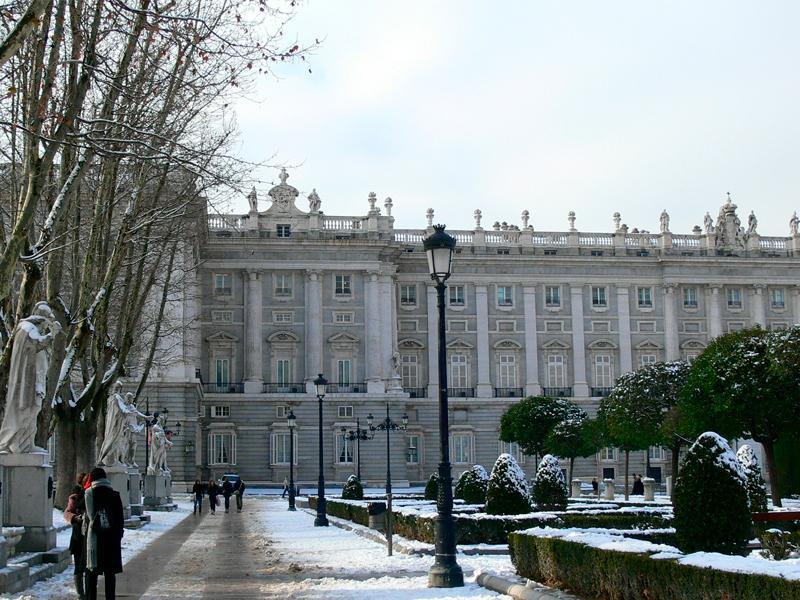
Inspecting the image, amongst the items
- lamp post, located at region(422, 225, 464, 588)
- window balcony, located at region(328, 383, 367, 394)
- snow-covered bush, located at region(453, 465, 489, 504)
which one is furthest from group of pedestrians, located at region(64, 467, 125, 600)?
window balcony, located at region(328, 383, 367, 394)

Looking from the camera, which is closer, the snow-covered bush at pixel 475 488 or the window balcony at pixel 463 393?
the snow-covered bush at pixel 475 488

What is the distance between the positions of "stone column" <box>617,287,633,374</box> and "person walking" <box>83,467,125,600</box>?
203ft

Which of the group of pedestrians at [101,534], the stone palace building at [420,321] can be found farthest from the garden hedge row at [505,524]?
the stone palace building at [420,321]

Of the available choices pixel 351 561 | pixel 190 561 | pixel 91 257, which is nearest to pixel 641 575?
pixel 351 561

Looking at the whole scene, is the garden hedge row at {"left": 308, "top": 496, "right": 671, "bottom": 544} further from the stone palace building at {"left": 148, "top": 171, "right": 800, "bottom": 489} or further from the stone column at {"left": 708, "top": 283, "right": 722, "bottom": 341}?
the stone column at {"left": 708, "top": 283, "right": 722, "bottom": 341}

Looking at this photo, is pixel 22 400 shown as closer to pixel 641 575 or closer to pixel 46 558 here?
pixel 46 558

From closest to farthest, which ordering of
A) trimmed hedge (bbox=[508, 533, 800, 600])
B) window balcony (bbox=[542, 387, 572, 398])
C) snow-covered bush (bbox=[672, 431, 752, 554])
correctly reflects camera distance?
trimmed hedge (bbox=[508, 533, 800, 600]) < snow-covered bush (bbox=[672, 431, 752, 554]) < window balcony (bbox=[542, 387, 572, 398])

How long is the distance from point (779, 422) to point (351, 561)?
18.7 meters

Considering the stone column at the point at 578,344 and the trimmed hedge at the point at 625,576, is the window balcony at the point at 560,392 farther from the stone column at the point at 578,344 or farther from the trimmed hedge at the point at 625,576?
the trimmed hedge at the point at 625,576

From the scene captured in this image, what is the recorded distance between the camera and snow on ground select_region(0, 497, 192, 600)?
12391 millimetres

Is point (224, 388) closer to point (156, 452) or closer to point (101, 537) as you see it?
point (156, 452)

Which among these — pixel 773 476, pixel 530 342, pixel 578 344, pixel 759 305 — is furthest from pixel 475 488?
pixel 759 305

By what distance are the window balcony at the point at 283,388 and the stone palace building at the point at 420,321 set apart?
0.36ft

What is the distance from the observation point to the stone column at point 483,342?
6869cm
